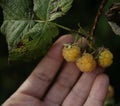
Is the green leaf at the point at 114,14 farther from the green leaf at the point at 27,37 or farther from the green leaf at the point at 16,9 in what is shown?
the green leaf at the point at 16,9

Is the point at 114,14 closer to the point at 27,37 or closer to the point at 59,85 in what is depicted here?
the point at 27,37

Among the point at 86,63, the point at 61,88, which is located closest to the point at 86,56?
the point at 86,63

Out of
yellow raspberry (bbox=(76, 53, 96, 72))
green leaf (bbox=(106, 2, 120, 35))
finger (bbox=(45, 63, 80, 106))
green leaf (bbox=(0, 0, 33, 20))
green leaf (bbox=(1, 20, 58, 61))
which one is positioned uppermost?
green leaf (bbox=(106, 2, 120, 35))

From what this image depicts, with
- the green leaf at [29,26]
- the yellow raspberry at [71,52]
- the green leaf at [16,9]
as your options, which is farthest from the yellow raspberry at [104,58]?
the green leaf at [16,9]

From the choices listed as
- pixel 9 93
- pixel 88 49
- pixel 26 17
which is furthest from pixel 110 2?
pixel 9 93

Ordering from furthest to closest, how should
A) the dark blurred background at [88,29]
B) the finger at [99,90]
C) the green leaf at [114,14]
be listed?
1. the dark blurred background at [88,29]
2. the finger at [99,90]
3. the green leaf at [114,14]

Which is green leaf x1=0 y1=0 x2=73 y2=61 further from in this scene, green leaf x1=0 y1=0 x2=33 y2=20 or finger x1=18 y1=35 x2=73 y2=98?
finger x1=18 y1=35 x2=73 y2=98

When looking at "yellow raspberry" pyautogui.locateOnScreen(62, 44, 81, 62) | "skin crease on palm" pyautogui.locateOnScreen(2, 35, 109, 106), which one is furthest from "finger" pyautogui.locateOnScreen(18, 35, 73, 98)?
"yellow raspberry" pyautogui.locateOnScreen(62, 44, 81, 62)
